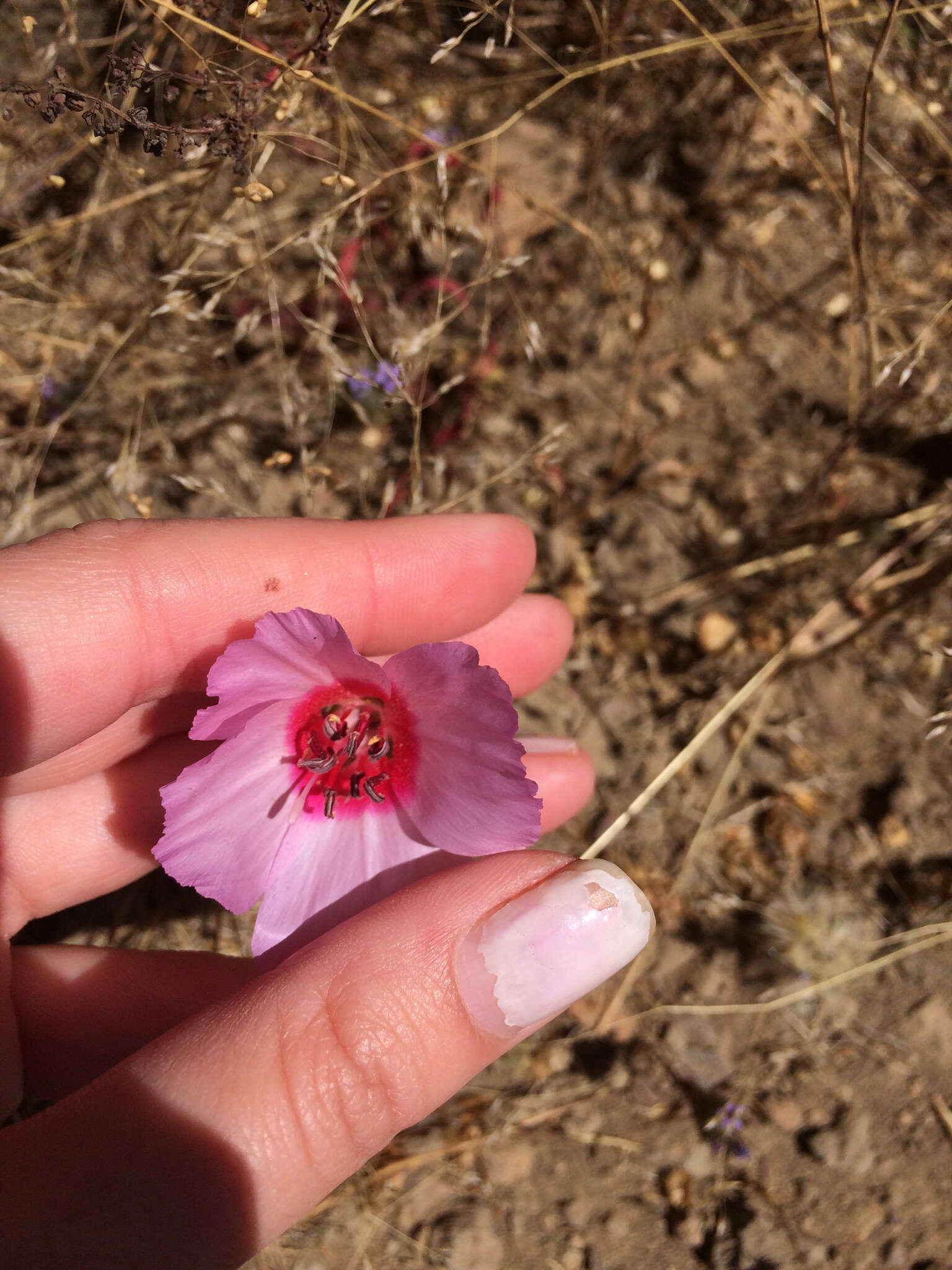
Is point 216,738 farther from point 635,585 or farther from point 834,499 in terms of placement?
point 834,499

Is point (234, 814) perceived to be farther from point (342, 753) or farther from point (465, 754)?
point (465, 754)

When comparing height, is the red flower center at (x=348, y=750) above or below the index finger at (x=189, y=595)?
below

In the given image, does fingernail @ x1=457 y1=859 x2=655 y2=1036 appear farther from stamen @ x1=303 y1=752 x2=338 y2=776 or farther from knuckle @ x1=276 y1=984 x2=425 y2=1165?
stamen @ x1=303 y1=752 x2=338 y2=776

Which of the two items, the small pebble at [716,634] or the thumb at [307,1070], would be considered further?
the small pebble at [716,634]

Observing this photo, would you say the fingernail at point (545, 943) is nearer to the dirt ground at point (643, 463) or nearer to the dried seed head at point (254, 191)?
the dirt ground at point (643, 463)

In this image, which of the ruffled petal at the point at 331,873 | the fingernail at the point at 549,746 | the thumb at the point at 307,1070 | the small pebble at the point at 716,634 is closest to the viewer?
the thumb at the point at 307,1070

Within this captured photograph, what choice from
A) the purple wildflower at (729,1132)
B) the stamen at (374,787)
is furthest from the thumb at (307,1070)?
the purple wildflower at (729,1132)

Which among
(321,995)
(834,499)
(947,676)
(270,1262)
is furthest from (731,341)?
(270,1262)

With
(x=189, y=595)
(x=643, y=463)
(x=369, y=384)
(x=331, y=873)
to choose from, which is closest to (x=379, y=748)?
(x=331, y=873)
